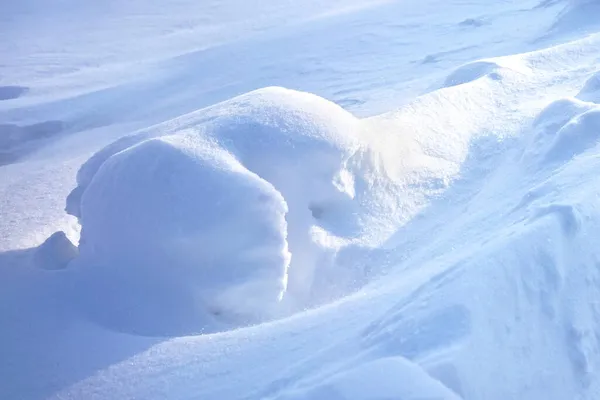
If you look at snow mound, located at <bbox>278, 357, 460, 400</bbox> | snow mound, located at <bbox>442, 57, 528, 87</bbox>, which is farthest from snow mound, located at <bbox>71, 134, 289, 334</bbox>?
snow mound, located at <bbox>442, 57, 528, 87</bbox>

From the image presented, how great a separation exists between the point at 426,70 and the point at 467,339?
6.10 metres

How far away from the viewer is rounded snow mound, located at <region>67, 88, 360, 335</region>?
3238 mm

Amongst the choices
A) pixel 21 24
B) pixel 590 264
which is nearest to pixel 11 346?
pixel 590 264

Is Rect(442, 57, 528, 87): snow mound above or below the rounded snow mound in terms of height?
below

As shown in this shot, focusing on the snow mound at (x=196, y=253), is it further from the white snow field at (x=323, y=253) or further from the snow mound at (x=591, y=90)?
the snow mound at (x=591, y=90)

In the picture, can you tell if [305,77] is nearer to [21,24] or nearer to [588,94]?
[588,94]

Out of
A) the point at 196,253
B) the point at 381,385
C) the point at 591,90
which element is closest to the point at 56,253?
the point at 196,253

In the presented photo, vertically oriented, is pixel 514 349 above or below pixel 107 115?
above

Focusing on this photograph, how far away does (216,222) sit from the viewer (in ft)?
10.7

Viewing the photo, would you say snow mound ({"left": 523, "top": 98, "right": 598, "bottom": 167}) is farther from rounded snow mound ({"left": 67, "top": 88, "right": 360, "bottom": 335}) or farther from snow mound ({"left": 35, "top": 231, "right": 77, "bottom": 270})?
snow mound ({"left": 35, "top": 231, "right": 77, "bottom": 270})

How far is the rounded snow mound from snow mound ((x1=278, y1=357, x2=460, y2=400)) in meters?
1.00

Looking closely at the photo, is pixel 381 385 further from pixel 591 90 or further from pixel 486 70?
pixel 486 70

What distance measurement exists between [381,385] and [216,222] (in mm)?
1317

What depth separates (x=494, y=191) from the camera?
13.1ft
